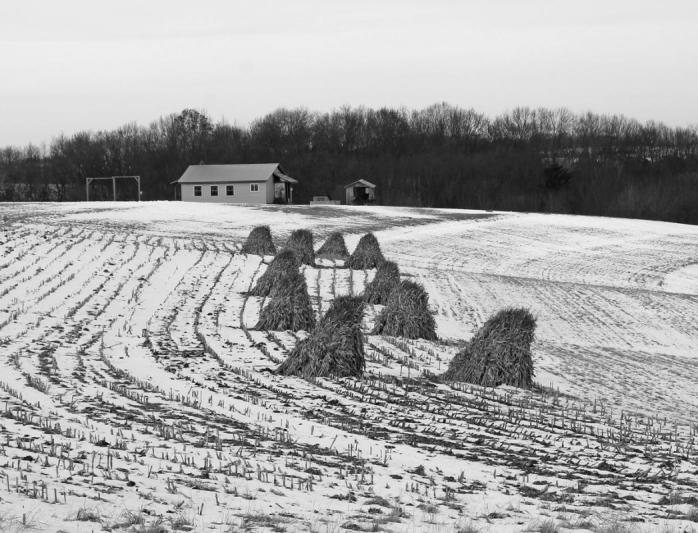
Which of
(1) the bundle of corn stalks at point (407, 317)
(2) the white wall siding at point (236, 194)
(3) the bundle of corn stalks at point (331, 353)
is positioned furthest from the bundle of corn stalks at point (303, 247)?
(2) the white wall siding at point (236, 194)

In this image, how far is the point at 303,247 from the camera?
30281 mm

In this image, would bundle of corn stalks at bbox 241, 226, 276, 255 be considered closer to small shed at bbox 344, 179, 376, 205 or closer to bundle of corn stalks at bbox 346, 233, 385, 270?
bundle of corn stalks at bbox 346, 233, 385, 270

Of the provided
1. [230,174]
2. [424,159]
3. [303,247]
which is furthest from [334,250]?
[424,159]

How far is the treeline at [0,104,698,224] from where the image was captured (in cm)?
10219

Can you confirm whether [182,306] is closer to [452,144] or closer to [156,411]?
[156,411]

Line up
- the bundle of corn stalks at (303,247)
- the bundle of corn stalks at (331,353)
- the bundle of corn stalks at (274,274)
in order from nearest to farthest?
the bundle of corn stalks at (331,353)
the bundle of corn stalks at (274,274)
the bundle of corn stalks at (303,247)

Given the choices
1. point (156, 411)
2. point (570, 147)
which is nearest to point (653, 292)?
point (156, 411)

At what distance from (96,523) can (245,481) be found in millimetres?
1683

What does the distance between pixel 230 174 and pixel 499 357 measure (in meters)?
77.5

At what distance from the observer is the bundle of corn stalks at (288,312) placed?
17.6 m

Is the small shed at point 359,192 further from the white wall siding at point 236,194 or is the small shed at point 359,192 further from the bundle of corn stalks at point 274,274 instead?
the bundle of corn stalks at point 274,274

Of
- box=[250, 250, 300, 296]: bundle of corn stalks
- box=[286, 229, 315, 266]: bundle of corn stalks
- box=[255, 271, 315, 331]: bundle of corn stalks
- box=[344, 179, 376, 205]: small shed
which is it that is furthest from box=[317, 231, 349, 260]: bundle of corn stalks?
box=[344, 179, 376, 205]: small shed

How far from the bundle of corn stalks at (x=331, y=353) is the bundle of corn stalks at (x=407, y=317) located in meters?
3.94

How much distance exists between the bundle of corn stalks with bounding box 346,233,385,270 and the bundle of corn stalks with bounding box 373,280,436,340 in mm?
12030
